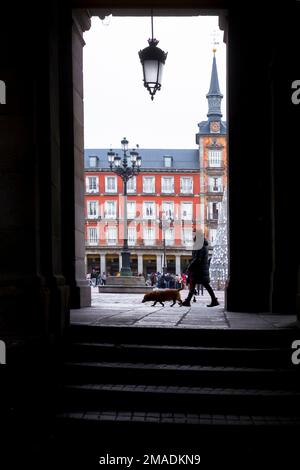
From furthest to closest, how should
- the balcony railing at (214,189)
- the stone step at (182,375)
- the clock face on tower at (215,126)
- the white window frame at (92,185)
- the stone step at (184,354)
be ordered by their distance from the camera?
the white window frame at (92,185) → the balcony railing at (214,189) → the clock face on tower at (215,126) → the stone step at (184,354) → the stone step at (182,375)

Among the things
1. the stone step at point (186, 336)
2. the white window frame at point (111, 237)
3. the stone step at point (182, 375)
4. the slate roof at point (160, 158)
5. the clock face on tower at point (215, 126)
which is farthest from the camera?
the slate roof at point (160, 158)

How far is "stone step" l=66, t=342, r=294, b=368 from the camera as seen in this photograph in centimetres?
497

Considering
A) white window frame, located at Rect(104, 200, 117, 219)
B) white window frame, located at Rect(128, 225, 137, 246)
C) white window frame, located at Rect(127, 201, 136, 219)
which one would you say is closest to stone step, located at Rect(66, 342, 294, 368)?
white window frame, located at Rect(128, 225, 137, 246)

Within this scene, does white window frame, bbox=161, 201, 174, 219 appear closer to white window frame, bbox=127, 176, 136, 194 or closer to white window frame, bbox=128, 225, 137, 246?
white window frame, bbox=127, 176, 136, 194

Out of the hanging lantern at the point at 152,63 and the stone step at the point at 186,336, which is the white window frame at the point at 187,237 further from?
the stone step at the point at 186,336

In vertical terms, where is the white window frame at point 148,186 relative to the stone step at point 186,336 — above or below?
above

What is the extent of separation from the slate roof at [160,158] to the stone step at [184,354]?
60.8m

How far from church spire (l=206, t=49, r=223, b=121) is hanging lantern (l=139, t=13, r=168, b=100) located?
185 ft

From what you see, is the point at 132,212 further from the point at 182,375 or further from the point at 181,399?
the point at 181,399

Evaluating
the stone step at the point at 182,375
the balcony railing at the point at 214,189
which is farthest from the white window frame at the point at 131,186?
the stone step at the point at 182,375

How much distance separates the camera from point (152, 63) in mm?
8453

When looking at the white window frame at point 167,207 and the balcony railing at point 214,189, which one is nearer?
the balcony railing at point 214,189

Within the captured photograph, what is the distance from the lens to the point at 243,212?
27.7 feet

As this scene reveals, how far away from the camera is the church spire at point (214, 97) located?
6341 centimetres
